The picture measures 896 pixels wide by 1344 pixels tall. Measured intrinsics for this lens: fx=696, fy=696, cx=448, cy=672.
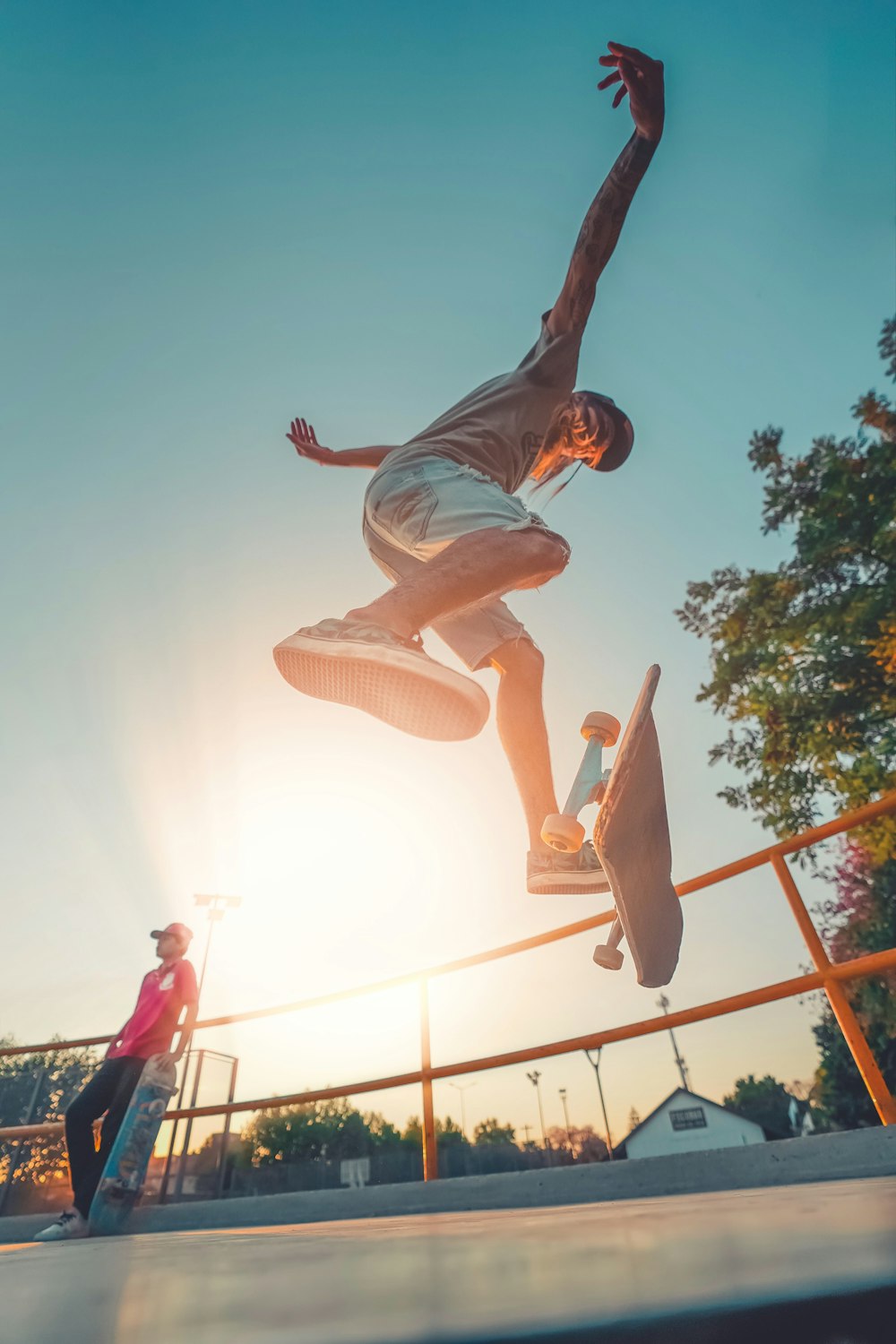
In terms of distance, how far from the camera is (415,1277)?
34cm

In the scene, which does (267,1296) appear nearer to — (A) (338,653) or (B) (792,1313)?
(B) (792,1313)

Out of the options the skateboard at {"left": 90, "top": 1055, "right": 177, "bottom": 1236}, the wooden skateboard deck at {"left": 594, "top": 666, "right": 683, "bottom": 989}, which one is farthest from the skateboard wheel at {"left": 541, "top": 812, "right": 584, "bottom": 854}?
the skateboard at {"left": 90, "top": 1055, "right": 177, "bottom": 1236}

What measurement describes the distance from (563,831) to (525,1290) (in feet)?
5.96

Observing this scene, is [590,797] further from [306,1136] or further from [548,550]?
[306,1136]

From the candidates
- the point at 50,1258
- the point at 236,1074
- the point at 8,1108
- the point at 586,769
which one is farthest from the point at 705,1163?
the point at 8,1108

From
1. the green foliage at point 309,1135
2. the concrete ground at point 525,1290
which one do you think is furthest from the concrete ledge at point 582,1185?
the green foliage at point 309,1135

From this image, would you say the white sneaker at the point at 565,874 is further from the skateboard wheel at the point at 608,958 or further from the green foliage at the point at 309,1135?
the green foliage at the point at 309,1135

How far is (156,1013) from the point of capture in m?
3.58

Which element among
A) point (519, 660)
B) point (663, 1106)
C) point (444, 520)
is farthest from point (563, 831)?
point (663, 1106)

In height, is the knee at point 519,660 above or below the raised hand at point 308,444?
below

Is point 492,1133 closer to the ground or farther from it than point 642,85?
farther from it

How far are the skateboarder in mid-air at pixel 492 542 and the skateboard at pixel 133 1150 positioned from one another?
7.75 ft

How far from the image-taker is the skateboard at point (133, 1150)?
2.98m

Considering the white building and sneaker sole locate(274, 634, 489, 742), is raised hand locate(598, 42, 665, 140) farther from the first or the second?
the white building
